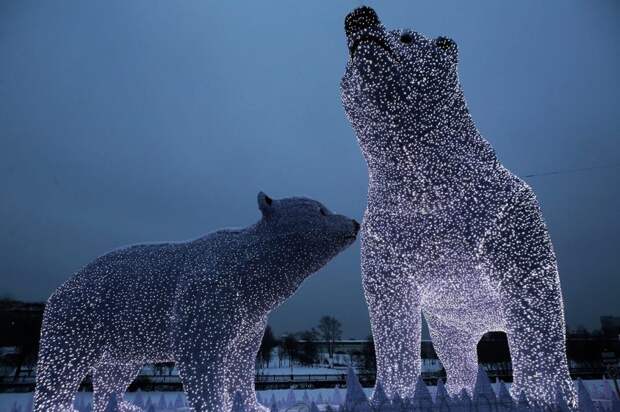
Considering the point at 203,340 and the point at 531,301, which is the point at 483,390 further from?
the point at 203,340

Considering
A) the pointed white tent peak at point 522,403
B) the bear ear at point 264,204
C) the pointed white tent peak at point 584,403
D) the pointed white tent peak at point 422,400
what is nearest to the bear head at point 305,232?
the bear ear at point 264,204

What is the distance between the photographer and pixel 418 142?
376 centimetres

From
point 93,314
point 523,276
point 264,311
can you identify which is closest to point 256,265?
point 264,311

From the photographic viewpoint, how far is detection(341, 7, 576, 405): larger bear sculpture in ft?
11.2

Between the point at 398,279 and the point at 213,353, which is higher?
the point at 398,279

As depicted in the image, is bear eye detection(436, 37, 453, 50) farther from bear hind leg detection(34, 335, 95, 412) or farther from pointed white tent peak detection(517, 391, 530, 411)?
bear hind leg detection(34, 335, 95, 412)

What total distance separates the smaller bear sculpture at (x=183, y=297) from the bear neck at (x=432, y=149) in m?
0.79

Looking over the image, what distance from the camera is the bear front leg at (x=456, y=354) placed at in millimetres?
4555

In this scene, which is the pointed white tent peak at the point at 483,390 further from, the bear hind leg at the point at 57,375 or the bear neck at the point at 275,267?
the bear hind leg at the point at 57,375

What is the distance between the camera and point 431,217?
3684 millimetres

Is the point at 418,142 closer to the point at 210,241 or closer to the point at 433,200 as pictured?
the point at 433,200

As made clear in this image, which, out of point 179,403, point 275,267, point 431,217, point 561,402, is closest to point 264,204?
point 275,267

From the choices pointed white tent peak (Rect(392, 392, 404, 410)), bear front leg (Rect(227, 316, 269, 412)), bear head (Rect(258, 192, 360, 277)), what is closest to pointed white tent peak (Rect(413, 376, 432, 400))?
pointed white tent peak (Rect(392, 392, 404, 410))

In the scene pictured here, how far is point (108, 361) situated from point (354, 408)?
262 centimetres
